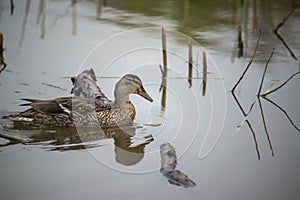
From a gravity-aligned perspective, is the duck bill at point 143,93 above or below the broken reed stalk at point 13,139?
above

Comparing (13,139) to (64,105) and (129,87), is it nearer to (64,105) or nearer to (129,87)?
(64,105)

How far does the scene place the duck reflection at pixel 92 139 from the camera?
600 centimetres

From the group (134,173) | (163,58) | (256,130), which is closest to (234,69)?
(163,58)

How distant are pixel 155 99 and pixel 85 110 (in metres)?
0.93

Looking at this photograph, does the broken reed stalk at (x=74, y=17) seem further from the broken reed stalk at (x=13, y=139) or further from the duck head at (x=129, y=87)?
Answer: the broken reed stalk at (x=13, y=139)

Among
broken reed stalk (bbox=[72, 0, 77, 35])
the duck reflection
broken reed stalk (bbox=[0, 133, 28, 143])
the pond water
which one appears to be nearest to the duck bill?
the pond water

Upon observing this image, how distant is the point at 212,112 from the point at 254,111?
18.0 inches

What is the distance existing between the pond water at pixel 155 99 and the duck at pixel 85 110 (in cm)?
12

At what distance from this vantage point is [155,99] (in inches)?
289

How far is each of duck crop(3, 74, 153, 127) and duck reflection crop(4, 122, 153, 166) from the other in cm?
10

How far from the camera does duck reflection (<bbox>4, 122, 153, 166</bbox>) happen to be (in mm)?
6004

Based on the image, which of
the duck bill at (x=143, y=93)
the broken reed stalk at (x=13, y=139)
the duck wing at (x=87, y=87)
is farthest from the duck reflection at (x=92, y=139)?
the duck wing at (x=87, y=87)

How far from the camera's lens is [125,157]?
5945 millimetres

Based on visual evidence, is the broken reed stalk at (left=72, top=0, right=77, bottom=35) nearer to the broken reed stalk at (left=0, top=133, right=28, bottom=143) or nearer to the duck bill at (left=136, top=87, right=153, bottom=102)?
the duck bill at (left=136, top=87, right=153, bottom=102)
